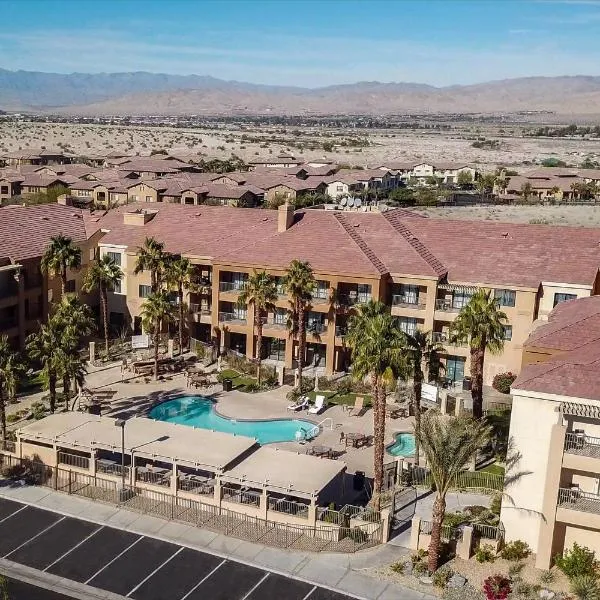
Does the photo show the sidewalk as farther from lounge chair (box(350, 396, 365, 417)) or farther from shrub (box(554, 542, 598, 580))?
lounge chair (box(350, 396, 365, 417))

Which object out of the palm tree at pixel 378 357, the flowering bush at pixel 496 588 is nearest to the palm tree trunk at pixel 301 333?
the palm tree at pixel 378 357

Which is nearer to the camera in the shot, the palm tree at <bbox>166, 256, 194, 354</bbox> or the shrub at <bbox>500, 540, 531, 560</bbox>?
the shrub at <bbox>500, 540, 531, 560</bbox>

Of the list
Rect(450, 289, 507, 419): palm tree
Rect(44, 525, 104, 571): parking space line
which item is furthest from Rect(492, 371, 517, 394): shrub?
Rect(44, 525, 104, 571): parking space line

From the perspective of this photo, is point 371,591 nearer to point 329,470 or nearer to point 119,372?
point 329,470

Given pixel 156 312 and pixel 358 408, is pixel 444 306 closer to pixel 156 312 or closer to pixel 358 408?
pixel 358 408

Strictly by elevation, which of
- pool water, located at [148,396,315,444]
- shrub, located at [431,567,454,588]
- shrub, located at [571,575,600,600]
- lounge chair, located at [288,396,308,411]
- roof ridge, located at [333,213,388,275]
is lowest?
pool water, located at [148,396,315,444]

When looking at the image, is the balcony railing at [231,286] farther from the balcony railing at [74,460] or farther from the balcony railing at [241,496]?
the balcony railing at [241,496]

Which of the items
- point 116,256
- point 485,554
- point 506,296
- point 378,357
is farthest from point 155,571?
point 116,256
